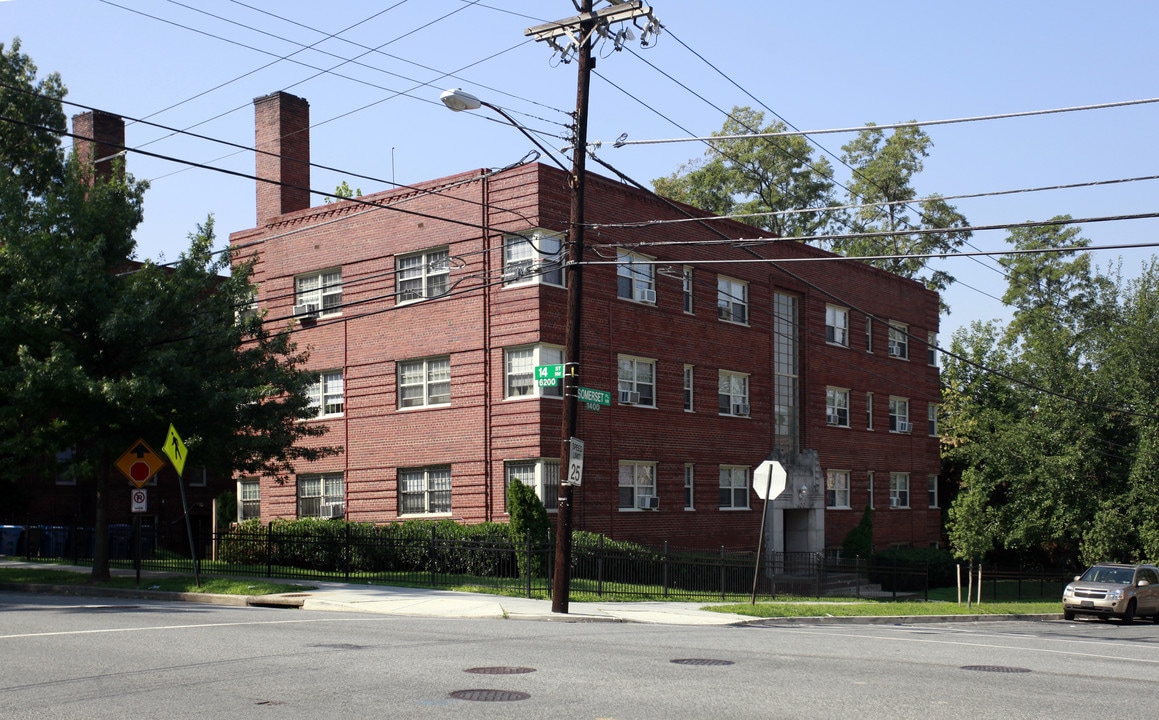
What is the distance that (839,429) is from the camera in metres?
42.0

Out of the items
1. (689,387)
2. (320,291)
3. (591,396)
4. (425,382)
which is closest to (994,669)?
(591,396)

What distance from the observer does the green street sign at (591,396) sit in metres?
21.5

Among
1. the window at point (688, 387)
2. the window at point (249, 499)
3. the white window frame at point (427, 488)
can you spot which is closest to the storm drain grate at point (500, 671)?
the white window frame at point (427, 488)

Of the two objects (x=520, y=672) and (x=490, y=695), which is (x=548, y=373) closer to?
(x=520, y=672)

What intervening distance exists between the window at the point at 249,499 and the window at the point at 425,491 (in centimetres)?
657

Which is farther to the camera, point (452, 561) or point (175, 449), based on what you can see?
point (452, 561)

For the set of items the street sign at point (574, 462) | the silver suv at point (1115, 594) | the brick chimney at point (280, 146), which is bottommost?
the silver suv at point (1115, 594)

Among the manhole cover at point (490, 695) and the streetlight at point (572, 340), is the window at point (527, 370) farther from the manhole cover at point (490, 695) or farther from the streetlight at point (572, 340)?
the manhole cover at point (490, 695)

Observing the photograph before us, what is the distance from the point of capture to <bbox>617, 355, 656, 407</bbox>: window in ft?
107

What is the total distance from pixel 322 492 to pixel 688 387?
11.4 m

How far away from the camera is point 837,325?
42594mm

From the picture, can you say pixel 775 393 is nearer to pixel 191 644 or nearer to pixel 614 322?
pixel 614 322

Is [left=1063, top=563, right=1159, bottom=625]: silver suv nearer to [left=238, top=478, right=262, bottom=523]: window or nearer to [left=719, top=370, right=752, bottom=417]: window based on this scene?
[left=719, top=370, right=752, bottom=417]: window

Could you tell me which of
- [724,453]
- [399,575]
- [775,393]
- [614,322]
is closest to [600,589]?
[399,575]
